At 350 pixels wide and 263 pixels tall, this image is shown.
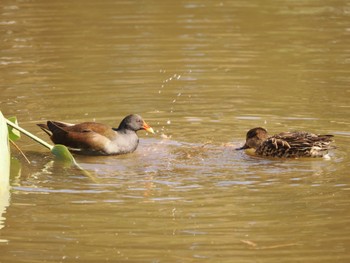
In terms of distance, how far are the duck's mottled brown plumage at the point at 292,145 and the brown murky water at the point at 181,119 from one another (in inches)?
6.4

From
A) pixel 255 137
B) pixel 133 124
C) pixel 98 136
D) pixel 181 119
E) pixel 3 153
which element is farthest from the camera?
pixel 181 119

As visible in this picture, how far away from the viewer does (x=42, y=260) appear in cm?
753

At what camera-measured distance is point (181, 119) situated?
12.4 m

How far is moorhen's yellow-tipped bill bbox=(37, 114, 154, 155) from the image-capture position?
11.1 meters

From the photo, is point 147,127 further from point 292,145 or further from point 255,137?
point 292,145

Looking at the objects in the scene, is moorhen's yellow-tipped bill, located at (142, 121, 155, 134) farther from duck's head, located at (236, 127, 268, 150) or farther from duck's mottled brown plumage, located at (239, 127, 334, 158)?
duck's mottled brown plumage, located at (239, 127, 334, 158)

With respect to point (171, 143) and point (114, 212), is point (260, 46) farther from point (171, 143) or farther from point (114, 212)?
point (114, 212)

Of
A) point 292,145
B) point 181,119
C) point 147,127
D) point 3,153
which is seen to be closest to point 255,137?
point 292,145

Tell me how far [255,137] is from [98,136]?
5.45ft

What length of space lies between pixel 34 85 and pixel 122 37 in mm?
3457

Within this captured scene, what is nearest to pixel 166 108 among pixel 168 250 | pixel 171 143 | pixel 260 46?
pixel 171 143

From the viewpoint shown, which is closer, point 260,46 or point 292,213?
point 292,213

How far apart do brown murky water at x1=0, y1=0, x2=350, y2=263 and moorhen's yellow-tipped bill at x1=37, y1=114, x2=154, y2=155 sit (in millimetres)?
212

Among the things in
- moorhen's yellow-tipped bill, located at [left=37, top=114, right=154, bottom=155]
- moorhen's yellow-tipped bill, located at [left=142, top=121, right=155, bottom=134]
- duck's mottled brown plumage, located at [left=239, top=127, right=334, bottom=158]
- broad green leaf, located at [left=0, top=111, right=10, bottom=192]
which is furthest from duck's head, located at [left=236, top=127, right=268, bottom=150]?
broad green leaf, located at [left=0, top=111, right=10, bottom=192]
